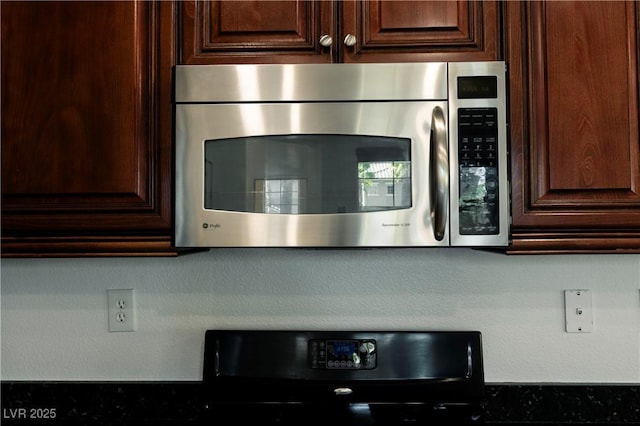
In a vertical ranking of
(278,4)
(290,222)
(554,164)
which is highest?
(278,4)

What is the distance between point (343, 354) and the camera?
3.83 feet

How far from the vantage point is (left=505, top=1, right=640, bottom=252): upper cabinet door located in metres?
0.93

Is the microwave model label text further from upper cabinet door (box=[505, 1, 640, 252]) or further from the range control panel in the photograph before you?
upper cabinet door (box=[505, 1, 640, 252])

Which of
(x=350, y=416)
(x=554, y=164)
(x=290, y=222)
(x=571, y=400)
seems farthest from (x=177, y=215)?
(x=571, y=400)

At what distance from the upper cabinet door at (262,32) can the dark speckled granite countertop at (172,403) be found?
0.81 m

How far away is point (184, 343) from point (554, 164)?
3.18ft

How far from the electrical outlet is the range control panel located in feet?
1.56

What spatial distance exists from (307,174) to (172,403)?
71 centimetres

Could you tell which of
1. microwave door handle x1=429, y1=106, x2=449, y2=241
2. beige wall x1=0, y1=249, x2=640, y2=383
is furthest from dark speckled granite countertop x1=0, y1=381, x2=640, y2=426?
microwave door handle x1=429, y1=106, x2=449, y2=241

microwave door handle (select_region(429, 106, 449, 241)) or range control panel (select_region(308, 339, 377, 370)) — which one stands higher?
microwave door handle (select_region(429, 106, 449, 241))

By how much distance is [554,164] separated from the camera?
0.93m

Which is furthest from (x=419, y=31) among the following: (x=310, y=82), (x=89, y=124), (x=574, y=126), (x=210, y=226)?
(x=89, y=124)

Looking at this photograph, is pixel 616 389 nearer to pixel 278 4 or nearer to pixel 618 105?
pixel 618 105

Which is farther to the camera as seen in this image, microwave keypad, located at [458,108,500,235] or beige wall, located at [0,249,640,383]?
beige wall, located at [0,249,640,383]
